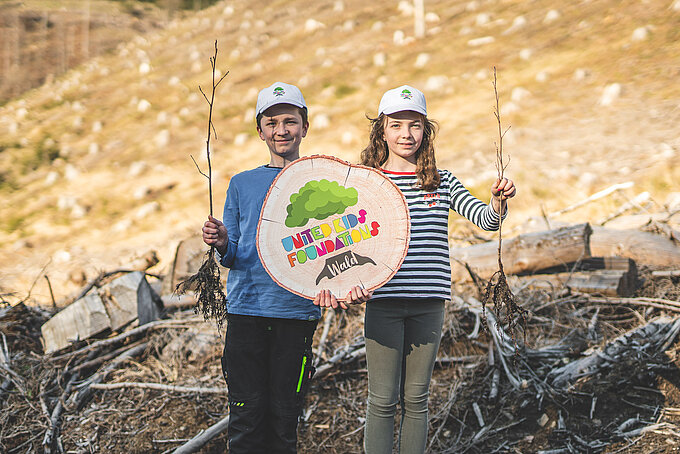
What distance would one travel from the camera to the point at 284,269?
212cm

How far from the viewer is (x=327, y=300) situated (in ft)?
6.72

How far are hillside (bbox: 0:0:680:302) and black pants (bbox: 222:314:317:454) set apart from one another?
3482mm

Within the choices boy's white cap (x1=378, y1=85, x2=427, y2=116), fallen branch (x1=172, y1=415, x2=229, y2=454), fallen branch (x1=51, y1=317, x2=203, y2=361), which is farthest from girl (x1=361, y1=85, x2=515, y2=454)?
fallen branch (x1=51, y1=317, x2=203, y2=361)

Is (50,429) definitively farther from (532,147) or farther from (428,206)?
(532,147)

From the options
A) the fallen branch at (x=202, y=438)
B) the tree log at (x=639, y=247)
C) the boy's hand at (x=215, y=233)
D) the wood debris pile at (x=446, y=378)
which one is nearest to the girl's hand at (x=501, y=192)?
the boy's hand at (x=215, y=233)

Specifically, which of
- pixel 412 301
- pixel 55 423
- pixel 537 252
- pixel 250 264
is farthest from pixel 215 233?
pixel 537 252

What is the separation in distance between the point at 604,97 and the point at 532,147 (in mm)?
1968

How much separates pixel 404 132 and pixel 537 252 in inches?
99.1

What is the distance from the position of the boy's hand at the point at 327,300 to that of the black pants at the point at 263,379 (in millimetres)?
253

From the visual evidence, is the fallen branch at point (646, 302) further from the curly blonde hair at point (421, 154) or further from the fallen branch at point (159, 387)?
the fallen branch at point (159, 387)

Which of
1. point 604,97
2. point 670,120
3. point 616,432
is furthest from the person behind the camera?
point 604,97

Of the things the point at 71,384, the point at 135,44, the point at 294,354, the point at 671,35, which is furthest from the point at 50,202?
the point at 135,44

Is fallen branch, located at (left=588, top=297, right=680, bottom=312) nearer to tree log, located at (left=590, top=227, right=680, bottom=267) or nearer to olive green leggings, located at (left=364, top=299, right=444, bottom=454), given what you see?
tree log, located at (left=590, top=227, right=680, bottom=267)

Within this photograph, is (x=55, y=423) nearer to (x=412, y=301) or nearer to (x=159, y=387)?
(x=159, y=387)
